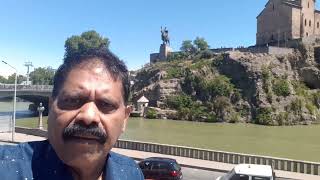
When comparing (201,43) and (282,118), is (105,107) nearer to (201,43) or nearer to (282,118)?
(282,118)

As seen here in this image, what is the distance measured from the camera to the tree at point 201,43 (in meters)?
113

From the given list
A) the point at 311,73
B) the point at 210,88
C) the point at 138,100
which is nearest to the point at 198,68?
the point at 210,88

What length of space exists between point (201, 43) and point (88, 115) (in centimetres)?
11301

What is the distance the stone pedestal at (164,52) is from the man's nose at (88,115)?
343ft

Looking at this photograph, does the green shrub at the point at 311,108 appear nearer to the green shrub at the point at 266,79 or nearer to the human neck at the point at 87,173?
the green shrub at the point at 266,79

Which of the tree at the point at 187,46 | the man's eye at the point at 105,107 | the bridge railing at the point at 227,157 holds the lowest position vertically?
the bridge railing at the point at 227,157

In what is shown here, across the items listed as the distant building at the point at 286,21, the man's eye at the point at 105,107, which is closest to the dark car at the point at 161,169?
the man's eye at the point at 105,107

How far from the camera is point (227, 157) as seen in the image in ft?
90.3

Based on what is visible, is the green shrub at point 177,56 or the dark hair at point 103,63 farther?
the green shrub at point 177,56

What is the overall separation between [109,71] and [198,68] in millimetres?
79942

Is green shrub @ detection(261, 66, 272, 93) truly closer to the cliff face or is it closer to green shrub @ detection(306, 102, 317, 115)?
the cliff face

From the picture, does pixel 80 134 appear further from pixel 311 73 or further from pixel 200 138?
pixel 311 73

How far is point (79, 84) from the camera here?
1.91 meters

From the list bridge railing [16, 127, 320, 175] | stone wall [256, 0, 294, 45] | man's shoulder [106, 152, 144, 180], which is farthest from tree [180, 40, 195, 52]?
man's shoulder [106, 152, 144, 180]
